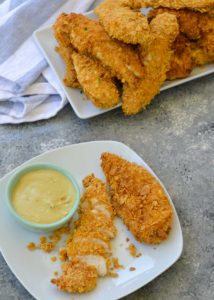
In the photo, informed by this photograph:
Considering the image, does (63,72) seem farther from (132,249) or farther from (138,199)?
(132,249)

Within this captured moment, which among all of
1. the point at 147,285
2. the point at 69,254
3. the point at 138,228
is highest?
the point at 69,254

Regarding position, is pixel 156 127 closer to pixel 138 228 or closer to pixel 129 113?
pixel 129 113

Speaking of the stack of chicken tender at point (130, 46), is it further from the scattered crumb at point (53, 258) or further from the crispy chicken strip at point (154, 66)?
the scattered crumb at point (53, 258)

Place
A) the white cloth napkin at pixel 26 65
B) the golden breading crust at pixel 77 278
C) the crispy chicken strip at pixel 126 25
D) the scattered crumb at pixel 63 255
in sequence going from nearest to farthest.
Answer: the golden breading crust at pixel 77 278, the scattered crumb at pixel 63 255, the crispy chicken strip at pixel 126 25, the white cloth napkin at pixel 26 65

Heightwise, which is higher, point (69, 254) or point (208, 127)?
point (69, 254)

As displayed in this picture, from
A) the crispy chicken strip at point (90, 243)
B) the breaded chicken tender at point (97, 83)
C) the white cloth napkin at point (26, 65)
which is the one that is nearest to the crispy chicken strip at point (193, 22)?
the breaded chicken tender at point (97, 83)

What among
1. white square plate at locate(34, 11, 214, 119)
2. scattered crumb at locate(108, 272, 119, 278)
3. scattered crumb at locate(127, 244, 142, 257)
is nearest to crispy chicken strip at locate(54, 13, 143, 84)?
white square plate at locate(34, 11, 214, 119)

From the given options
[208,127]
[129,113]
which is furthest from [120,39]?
[208,127]
